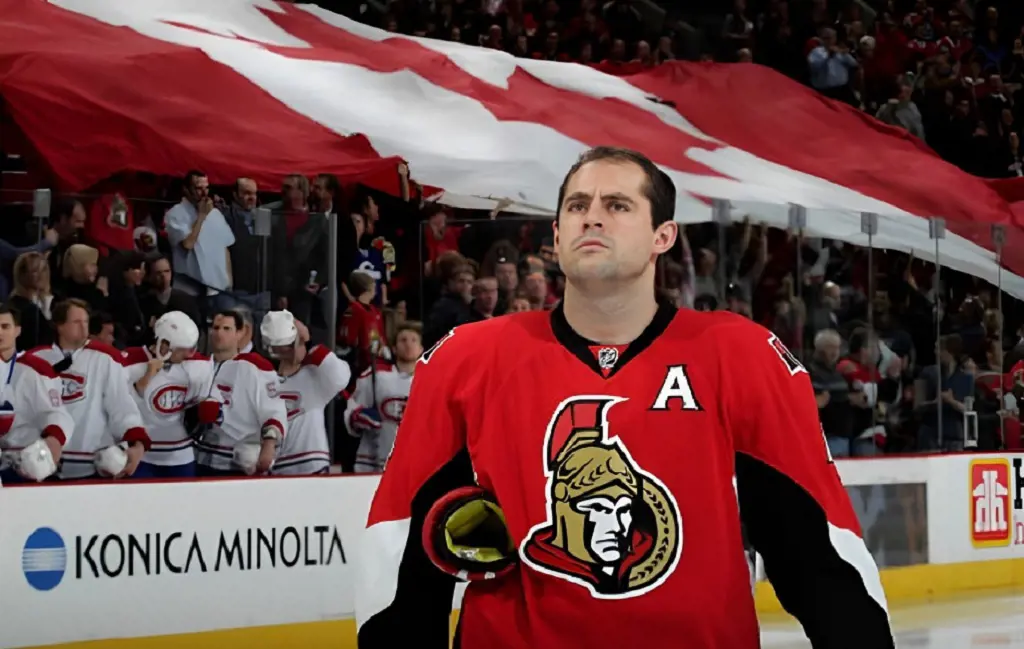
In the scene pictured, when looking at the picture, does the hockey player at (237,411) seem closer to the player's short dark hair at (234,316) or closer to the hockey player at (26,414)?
the player's short dark hair at (234,316)

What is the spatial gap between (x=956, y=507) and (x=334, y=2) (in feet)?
21.9

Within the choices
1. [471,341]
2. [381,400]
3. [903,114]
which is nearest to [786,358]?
[471,341]

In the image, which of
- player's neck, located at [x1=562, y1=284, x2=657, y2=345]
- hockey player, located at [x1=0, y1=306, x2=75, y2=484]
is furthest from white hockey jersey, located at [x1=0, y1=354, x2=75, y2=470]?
player's neck, located at [x1=562, y1=284, x2=657, y2=345]

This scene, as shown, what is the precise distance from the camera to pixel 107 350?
6156 mm

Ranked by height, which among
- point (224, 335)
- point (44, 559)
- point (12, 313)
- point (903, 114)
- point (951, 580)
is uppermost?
point (903, 114)

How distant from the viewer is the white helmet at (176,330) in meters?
6.27

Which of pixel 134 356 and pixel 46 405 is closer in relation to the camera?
pixel 46 405

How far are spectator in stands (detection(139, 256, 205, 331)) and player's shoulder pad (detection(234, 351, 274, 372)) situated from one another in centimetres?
32

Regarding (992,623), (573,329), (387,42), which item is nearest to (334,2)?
(387,42)

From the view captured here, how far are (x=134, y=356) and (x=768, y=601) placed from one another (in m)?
3.30

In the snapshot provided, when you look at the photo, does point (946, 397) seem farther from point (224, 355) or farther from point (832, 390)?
point (224, 355)

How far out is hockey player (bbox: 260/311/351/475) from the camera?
6.61 metres

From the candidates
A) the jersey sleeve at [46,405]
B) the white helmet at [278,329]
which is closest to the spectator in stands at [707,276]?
the white helmet at [278,329]

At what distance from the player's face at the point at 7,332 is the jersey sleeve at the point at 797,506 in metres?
4.18
